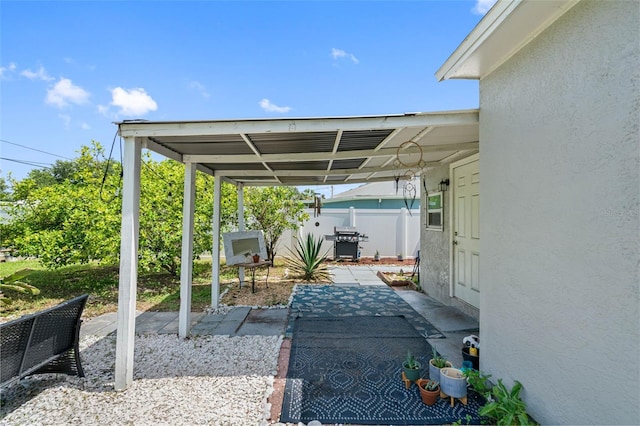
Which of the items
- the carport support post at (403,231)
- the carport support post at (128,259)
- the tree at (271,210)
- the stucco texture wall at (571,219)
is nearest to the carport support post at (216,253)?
the carport support post at (128,259)

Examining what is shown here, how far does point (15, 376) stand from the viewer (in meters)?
2.44

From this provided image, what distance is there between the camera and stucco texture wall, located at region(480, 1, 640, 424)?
162 cm

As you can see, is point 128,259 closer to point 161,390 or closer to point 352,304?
point 161,390

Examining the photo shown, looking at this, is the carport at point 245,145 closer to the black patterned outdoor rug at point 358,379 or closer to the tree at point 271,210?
the black patterned outdoor rug at point 358,379

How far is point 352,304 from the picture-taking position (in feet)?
19.5

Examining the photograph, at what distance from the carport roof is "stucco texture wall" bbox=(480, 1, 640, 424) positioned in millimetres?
870

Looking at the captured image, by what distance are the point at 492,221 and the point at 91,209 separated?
6.99m

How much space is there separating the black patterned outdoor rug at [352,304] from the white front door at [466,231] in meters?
0.88

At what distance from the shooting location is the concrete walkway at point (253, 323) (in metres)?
4.20

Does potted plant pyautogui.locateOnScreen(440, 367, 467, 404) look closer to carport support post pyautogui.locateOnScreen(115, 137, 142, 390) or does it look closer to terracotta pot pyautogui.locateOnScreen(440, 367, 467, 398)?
terracotta pot pyautogui.locateOnScreen(440, 367, 467, 398)

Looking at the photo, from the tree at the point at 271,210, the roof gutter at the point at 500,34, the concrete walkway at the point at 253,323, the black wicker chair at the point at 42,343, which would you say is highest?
the roof gutter at the point at 500,34

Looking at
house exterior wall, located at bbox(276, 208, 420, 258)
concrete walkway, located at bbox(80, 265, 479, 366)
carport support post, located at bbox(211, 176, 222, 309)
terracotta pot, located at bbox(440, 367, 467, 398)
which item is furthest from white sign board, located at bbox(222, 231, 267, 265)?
house exterior wall, located at bbox(276, 208, 420, 258)

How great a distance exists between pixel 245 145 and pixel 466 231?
12.3 feet

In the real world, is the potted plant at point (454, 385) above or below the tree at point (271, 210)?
below
